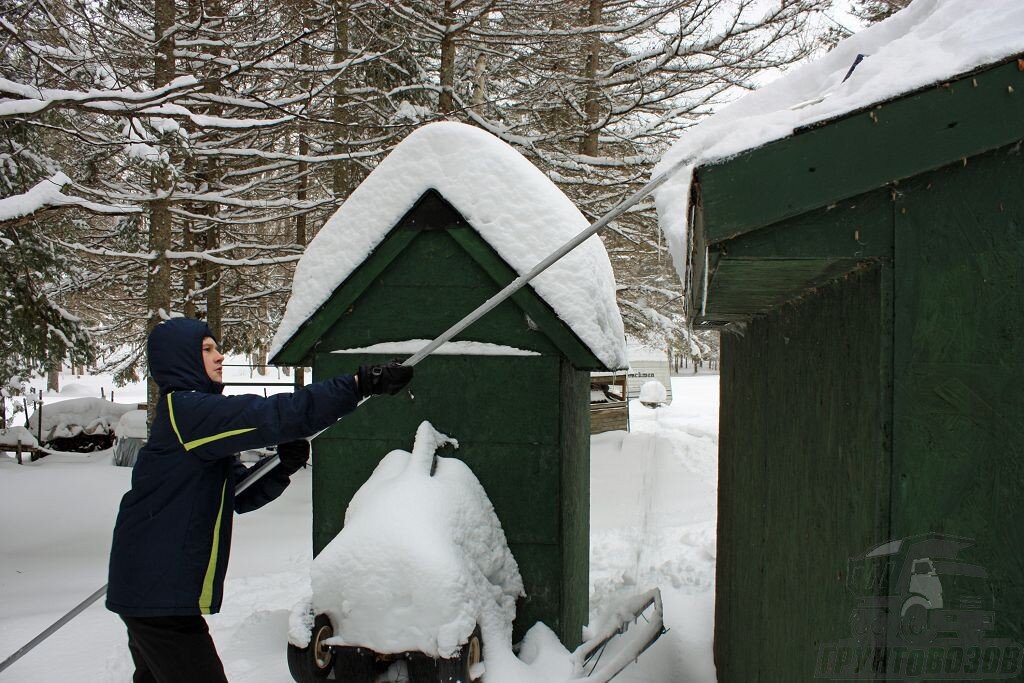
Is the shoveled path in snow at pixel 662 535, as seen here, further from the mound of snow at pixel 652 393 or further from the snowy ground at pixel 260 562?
the mound of snow at pixel 652 393

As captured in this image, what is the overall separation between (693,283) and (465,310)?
178 centimetres

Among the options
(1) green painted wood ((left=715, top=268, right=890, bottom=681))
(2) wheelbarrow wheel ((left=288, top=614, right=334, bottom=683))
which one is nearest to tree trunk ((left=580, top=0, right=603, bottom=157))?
(1) green painted wood ((left=715, top=268, right=890, bottom=681))

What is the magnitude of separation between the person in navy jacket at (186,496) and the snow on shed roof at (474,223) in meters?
1.17

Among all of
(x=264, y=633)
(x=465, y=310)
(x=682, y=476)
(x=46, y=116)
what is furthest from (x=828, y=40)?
(x=46, y=116)

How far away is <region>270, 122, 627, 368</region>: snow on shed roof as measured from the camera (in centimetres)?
347

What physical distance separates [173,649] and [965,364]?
2507mm

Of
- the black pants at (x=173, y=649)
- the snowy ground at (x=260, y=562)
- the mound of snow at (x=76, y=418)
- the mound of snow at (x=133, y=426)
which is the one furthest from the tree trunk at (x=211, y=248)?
the black pants at (x=173, y=649)

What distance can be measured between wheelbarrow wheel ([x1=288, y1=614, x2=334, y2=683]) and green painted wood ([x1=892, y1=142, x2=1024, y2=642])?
221 cm

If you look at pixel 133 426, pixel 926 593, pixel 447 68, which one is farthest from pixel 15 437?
pixel 926 593

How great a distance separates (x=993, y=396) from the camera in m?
1.47

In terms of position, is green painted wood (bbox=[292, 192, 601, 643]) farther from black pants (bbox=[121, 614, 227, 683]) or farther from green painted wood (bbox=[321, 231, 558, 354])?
black pants (bbox=[121, 614, 227, 683])

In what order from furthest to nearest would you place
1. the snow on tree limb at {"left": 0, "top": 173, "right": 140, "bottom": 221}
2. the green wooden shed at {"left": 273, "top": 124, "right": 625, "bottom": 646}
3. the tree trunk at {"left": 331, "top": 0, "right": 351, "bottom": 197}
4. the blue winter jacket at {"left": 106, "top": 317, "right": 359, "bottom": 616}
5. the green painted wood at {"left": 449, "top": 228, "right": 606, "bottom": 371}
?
the tree trunk at {"left": 331, "top": 0, "right": 351, "bottom": 197} → the snow on tree limb at {"left": 0, "top": 173, "right": 140, "bottom": 221} → the green wooden shed at {"left": 273, "top": 124, "right": 625, "bottom": 646} → the green painted wood at {"left": 449, "top": 228, "right": 606, "bottom": 371} → the blue winter jacket at {"left": 106, "top": 317, "right": 359, "bottom": 616}

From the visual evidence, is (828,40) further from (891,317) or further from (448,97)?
(891,317)

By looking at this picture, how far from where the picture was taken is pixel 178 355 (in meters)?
2.48
